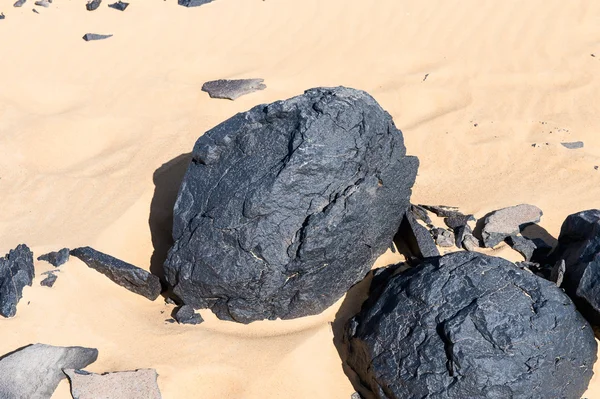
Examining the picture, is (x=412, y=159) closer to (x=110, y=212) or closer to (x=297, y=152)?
(x=297, y=152)

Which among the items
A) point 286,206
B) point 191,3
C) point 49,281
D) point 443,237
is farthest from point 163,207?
point 191,3

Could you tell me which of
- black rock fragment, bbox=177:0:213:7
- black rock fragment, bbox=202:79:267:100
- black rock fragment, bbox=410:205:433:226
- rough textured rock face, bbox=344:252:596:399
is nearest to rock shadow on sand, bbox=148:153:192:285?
black rock fragment, bbox=202:79:267:100

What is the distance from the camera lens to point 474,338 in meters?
3.24

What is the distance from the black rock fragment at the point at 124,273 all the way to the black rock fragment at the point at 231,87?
253 centimetres

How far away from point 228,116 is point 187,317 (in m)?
2.62

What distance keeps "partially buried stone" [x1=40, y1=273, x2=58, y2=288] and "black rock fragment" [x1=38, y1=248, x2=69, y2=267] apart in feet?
0.41

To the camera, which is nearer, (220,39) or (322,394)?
(322,394)

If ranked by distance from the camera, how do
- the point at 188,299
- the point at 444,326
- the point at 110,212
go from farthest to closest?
the point at 110,212 < the point at 188,299 < the point at 444,326

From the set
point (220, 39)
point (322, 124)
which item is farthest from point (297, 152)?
point (220, 39)

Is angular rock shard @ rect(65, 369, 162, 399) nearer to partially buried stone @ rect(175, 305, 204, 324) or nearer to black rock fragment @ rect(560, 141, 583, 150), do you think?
→ partially buried stone @ rect(175, 305, 204, 324)

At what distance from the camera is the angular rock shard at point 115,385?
341cm

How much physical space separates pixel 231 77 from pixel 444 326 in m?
4.18

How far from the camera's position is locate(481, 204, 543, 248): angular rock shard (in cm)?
455

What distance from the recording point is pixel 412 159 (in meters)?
4.20
